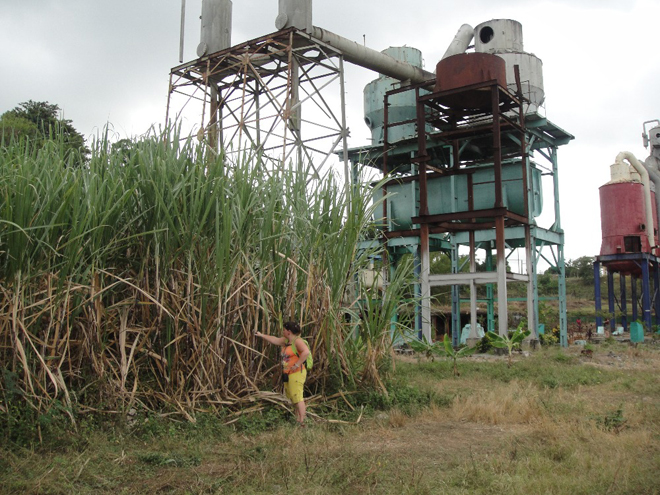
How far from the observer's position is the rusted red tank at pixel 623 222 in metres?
25.6

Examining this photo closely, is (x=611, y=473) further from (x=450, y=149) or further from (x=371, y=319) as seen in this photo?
(x=450, y=149)

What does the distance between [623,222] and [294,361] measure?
22.9 m

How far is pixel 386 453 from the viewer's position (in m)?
5.26

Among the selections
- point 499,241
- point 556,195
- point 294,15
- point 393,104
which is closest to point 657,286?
point 556,195

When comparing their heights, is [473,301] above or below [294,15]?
below

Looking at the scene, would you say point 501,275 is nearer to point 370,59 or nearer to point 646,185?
point 370,59

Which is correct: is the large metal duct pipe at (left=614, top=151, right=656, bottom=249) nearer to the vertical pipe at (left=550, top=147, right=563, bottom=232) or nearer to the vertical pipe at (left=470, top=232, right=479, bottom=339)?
the vertical pipe at (left=550, top=147, right=563, bottom=232)

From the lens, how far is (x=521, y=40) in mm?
22125

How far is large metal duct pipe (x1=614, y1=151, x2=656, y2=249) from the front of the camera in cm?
2605

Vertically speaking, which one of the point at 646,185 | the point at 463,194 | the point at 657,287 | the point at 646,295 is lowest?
the point at 646,295

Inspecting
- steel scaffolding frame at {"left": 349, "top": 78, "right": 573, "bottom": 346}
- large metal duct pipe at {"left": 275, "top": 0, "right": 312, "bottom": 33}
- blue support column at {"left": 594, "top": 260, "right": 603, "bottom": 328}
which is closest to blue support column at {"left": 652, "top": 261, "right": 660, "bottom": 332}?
blue support column at {"left": 594, "top": 260, "right": 603, "bottom": 328}

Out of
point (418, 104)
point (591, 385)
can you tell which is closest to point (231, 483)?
point (591, 385)

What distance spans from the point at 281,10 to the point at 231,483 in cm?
1327

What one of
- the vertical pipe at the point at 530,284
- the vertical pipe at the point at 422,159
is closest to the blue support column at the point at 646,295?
the vertical pipe at the point at 530,284
